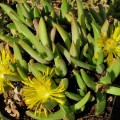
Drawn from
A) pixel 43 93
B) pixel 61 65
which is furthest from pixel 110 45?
pixel 43 93

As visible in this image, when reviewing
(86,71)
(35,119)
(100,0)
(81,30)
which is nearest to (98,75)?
(86,71)

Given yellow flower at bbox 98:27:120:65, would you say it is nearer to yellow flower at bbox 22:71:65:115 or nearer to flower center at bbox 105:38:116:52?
flower center at bbox 105:38:116:52

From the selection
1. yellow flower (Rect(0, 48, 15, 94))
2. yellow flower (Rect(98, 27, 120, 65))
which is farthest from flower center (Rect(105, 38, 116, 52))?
yellow flower (Rect(0, 48, 15, 94))

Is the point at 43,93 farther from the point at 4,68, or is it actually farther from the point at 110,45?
the point at 110,45

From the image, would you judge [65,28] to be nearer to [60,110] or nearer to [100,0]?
[60,110]

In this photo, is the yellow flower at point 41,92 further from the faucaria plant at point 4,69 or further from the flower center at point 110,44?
the flower center at point 110,44

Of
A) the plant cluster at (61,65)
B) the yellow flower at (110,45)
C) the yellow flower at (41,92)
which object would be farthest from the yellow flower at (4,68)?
the yellow flower at (110,45)
